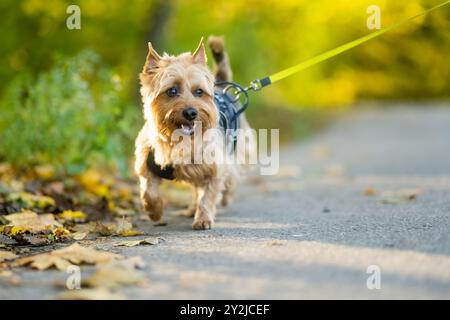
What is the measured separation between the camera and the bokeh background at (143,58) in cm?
702

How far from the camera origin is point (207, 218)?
489cm

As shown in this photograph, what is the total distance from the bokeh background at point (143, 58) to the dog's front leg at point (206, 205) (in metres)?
1.95

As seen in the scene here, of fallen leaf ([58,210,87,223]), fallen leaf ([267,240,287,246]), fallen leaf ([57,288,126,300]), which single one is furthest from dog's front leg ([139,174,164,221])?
fallen leaf ([57,288,126,300])

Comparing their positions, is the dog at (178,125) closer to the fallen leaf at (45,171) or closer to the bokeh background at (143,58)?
the bokeh background at (143,58)

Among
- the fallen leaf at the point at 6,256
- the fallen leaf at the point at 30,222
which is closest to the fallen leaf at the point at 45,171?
the fallen leaf at the point at 30,222

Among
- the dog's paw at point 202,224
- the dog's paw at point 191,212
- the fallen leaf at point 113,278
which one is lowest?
the fallen leaf at point 113,278

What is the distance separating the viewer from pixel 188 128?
16.0 ft

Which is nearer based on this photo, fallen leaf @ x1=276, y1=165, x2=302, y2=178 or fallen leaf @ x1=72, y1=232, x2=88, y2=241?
fallen leaf @ x1=72, y1=232, x2=88, y2=241

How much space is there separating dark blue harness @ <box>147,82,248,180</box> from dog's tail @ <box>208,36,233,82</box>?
0.76ft

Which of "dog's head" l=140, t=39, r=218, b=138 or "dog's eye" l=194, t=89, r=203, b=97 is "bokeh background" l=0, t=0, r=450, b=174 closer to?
"dog's head" l=140, t=39, r=218, b=138

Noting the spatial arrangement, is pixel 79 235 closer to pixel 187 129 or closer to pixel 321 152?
pixel 187 129

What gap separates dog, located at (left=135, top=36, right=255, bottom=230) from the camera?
4809 mm
